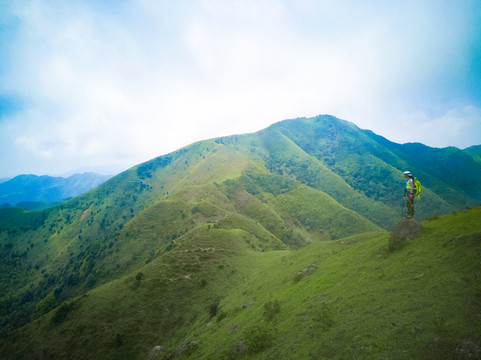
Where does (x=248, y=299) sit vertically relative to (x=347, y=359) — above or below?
below

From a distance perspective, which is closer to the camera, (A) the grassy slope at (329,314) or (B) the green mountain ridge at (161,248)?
(A) the grassy slope at (329,314)

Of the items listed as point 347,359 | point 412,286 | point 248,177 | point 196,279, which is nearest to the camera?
point 347,359

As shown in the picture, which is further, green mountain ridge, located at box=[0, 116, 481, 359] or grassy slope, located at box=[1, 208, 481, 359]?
green mountain ridge, located at box=[0, 116, 481, 359]

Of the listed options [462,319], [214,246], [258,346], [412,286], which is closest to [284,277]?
[258,346]

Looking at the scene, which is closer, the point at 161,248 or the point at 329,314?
the point at 329,314

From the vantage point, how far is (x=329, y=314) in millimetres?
16672

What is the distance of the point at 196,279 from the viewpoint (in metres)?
56.6

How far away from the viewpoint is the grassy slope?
1082 centimetres

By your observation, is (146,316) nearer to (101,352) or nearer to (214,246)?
(101,352)

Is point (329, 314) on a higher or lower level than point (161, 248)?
higher

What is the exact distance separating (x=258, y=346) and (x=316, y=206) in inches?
6020

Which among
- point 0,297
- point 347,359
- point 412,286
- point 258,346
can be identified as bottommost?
point 0,297

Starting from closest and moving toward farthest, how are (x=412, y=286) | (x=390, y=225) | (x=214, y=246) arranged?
(x=412, y=286) < (x=214, y=246) < (x=390, y=225)

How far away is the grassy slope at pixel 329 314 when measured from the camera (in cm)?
1082
